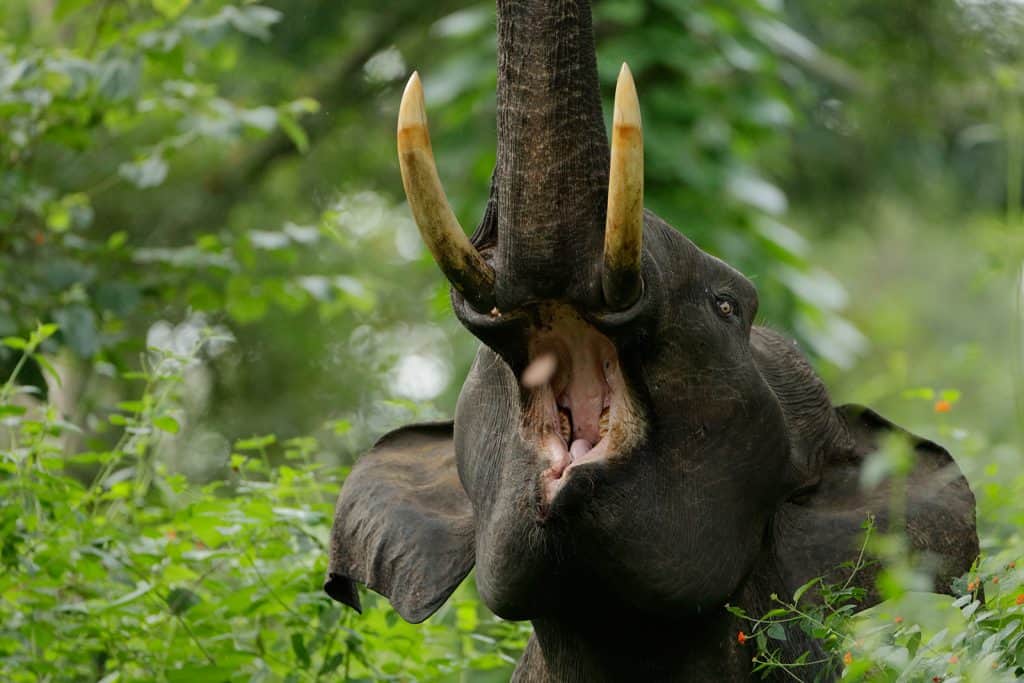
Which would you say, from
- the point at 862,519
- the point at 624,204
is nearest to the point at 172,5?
the point at 862,519

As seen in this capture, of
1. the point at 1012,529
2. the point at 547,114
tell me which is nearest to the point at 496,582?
the point at 547,114

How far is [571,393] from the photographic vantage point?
3.13 meters

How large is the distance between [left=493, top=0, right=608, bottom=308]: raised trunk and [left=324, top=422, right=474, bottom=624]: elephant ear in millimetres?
857

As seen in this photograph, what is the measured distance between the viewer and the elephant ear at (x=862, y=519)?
3.57 m

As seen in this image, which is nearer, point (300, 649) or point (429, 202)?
point (429, 202)

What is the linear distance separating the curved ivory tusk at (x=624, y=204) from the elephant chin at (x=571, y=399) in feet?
0.44

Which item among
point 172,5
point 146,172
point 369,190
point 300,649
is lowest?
point 369,190

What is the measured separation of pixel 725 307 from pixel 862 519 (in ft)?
1.76

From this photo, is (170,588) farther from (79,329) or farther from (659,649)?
(79,329)

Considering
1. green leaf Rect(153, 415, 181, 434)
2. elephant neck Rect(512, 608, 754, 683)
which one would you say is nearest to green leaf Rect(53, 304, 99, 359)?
green leaf Rect(153, 415, 181, 434)

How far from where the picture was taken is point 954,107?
1438cm

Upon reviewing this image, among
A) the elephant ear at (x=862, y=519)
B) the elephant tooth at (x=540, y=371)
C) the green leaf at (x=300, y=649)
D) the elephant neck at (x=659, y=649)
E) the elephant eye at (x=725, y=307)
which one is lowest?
the green leaf at (x=300, y=649)

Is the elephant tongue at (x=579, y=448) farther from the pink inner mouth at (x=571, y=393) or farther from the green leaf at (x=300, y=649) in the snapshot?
the green leaf at (x=300, y=649)

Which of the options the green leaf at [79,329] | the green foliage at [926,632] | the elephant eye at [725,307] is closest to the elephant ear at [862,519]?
the green foliage at [926,632]
